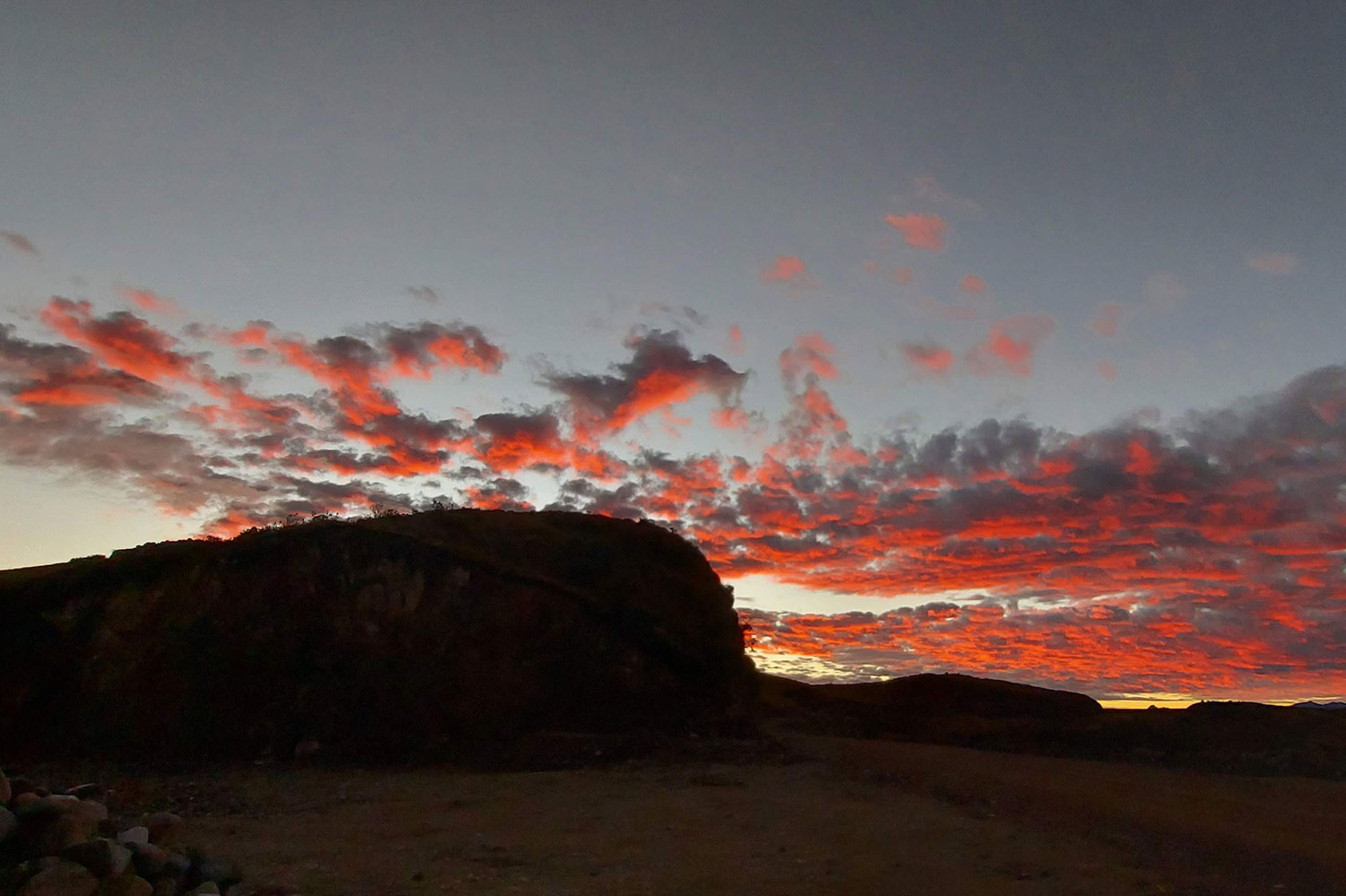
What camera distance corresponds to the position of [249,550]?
24969 mm

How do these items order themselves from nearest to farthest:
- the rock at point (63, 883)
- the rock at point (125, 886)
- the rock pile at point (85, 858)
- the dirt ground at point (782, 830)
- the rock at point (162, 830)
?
1. the rock at point (63, 883)
2. the rock pile at point (85, 858)
3. the rock at point (125, 886)
4. the rock at point (162, 830)
5. the dirt ground at point (782, 830)

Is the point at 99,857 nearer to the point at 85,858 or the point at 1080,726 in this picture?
the point at 85,858

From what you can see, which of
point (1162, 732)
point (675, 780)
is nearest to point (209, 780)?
point (675, 780)

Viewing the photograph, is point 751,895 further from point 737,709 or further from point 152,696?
point 152,696

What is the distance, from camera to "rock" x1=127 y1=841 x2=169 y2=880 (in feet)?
29.4

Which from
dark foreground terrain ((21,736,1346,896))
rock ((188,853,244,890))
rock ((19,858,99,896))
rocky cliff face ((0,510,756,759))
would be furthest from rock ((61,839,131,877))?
rocky cliff face ((0,510,756,759))

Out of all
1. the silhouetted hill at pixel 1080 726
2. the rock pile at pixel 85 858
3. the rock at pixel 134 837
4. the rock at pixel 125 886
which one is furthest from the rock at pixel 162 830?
the silhouetted hill at pixel 1080 726

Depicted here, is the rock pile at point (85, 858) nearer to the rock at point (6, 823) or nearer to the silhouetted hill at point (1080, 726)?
the rock at point (6, 823)

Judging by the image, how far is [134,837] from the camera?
945cm

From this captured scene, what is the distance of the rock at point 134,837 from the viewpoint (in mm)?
9352

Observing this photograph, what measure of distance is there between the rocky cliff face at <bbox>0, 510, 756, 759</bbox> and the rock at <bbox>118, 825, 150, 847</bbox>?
13.2 metres

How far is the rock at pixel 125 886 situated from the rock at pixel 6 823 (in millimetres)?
1257

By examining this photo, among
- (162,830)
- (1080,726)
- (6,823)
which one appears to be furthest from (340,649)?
(1080,726)

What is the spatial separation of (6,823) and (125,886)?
4.92ft
